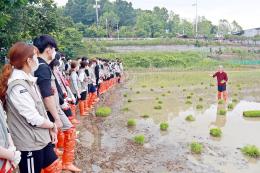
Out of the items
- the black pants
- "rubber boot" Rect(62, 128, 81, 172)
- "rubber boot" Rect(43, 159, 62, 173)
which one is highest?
the black pants

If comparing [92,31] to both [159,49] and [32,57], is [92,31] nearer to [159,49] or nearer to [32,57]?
[159,49]

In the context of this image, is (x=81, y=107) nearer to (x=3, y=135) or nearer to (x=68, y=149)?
(x=68, y=149)

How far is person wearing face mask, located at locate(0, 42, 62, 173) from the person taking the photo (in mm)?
3322

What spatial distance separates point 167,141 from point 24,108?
6.07 m

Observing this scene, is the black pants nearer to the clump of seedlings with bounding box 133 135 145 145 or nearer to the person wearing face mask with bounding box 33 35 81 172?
the person wearing face mask with bounding box 33 35 81 172

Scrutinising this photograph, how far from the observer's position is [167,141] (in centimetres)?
894

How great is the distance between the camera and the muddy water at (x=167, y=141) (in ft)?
22.7

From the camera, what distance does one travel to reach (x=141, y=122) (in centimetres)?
1126

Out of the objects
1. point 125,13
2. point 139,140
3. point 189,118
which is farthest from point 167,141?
point 125,13

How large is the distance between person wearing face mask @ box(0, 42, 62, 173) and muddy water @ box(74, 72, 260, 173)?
8.87ft

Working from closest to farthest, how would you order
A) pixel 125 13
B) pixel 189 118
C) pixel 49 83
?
pixel 49 83 → pixel 189 118 → pixel 125 13

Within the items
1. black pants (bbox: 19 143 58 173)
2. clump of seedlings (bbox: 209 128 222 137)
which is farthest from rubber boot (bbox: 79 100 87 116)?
black pants (bbox: 19 143 58 173)

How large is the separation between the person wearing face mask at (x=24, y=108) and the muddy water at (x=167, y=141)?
8.87 ft

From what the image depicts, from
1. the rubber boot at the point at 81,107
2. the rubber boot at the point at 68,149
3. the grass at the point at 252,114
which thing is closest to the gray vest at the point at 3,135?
the rubber boot at the point at 68,149
